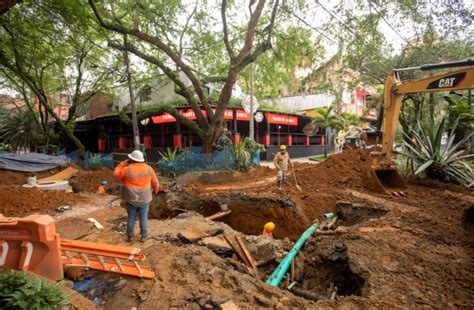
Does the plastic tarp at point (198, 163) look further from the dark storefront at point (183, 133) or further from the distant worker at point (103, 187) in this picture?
the dark storefront at point (183, 133)

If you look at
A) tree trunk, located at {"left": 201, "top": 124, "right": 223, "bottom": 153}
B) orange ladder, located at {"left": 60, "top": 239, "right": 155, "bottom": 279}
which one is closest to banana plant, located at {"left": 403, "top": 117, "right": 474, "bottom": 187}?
tree trunk, located at {"left": 201, "top": 124, "right": 223, "bottom": 153}

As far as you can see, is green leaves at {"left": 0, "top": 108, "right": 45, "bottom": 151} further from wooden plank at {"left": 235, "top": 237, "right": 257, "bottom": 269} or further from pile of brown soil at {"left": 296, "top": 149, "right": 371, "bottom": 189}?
wooden plank at {"left": 235, "top": 237, "right": 257, "bottom": 269}

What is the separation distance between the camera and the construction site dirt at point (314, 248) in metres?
3.14

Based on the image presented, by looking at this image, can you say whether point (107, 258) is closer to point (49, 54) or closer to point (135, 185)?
point (135, 185)

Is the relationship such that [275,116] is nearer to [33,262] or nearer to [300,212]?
[300,212]

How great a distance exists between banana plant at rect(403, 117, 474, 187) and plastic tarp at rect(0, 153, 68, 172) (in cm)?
1660

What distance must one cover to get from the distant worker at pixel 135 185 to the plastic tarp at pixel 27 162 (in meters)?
12.7

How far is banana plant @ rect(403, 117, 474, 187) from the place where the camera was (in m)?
8.04

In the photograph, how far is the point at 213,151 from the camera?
477 inches

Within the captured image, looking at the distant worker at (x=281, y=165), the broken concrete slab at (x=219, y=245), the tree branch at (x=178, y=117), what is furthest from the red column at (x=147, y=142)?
the broken concrete slab at (x=219, y=245)

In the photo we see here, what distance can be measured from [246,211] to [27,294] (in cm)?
575

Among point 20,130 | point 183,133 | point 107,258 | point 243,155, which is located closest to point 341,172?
point 243,155

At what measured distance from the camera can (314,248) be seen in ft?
16.6

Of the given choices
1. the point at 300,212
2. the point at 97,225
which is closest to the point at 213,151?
the point at 300,212
